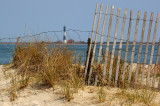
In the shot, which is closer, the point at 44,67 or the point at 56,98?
the point at 56,98

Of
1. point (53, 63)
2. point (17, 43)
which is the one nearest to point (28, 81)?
point (53, 63)

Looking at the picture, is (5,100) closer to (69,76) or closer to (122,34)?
(69,76)

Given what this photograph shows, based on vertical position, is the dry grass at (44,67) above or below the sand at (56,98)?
above

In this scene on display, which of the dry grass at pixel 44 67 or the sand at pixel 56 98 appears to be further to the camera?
the dry grass at pixel 44 67

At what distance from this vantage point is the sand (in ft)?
14.8

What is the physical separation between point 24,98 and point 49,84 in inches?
24.1

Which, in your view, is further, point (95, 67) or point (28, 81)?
→ point (95, 67)

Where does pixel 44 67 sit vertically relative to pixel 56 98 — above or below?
above

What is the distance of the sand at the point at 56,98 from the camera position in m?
4.52

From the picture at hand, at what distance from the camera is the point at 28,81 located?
5.34 metres

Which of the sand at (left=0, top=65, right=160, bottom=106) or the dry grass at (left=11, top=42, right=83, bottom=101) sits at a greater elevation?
the dry grass at (left=11, top=42, right=83, bottom=101)

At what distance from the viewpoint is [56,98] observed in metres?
4.74

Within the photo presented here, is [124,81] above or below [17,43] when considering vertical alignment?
below

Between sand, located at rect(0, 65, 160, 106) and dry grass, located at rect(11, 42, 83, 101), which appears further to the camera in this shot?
dry grass, located at rect(11, 42, 83, 101)
